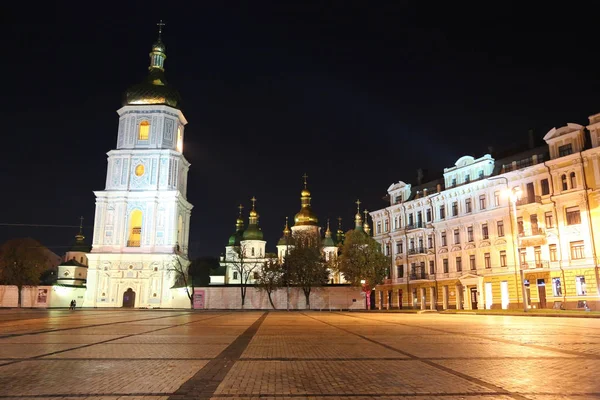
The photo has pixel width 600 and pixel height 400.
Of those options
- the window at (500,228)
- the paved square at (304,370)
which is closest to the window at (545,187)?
the window at (500,228)

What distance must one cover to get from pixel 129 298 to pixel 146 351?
6002cm

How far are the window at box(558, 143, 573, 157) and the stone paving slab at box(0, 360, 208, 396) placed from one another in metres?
41.7

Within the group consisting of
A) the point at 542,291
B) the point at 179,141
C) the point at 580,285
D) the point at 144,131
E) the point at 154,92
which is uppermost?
the point at 154,92

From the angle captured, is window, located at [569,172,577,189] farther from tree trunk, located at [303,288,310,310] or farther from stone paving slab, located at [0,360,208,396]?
stone paving slab, located at [0,360,208,396]

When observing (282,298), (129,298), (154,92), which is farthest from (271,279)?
(154,92)

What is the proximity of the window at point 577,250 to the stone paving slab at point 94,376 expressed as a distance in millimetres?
39035

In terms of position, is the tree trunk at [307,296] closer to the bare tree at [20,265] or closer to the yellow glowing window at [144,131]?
the yellow glowing window at [144,131]

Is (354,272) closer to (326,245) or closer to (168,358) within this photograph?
(326,245)

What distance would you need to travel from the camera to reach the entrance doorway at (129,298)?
220 feet

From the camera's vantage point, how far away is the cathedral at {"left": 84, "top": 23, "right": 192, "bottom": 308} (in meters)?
66.2

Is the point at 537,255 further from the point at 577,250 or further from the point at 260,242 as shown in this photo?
the point at 260,242

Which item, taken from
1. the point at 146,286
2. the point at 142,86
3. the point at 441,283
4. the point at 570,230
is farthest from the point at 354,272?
the point at 142,86

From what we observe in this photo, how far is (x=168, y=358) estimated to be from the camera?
33.8 ft

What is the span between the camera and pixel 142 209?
68.8m
